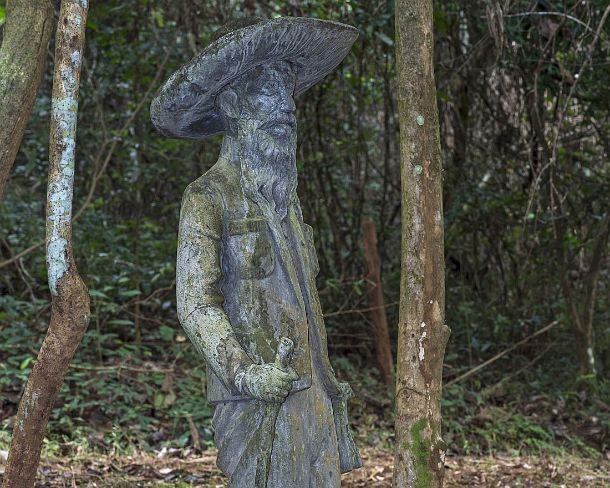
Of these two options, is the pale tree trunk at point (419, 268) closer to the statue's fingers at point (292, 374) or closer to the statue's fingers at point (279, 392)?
the statue's fingers at point (292, 374)

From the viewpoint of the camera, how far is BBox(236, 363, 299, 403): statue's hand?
2980 mm

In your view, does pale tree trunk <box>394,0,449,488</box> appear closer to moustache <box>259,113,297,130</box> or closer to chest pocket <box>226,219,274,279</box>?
moustache <box>259,113,297,130</box>

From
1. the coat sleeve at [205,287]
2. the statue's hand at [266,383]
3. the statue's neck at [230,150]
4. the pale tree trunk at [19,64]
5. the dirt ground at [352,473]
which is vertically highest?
the pale tree trunk at [19,64]

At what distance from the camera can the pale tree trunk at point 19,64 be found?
472 centimetres

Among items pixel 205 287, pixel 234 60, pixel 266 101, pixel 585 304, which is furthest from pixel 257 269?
pixel 585 304

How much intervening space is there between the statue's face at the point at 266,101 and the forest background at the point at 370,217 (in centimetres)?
428

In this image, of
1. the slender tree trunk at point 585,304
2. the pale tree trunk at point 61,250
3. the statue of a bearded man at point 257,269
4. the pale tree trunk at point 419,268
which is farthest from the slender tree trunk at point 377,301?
the statue of a bearded man at point 257,269


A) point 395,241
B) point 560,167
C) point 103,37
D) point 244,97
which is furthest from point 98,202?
point 244,97

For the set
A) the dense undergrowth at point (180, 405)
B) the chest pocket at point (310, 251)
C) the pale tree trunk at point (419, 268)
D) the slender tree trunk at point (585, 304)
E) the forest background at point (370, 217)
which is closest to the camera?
the chest pocket at point (310, 251)

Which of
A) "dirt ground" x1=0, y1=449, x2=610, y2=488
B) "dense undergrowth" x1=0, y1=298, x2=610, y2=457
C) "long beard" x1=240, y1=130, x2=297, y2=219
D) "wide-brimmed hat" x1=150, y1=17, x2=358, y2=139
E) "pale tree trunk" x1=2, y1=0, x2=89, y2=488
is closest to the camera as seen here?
"wide-brimmed hat" x1=150, y1=17, x2=358, y2=139

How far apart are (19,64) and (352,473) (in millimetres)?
3784

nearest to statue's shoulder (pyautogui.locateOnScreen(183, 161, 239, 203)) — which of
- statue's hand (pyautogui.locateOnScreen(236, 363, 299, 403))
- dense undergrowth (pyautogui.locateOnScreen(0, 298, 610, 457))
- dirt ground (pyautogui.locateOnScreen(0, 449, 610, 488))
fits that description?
statue's hand (pyautogui.locateOnScreen(236, 363, 299, 403))

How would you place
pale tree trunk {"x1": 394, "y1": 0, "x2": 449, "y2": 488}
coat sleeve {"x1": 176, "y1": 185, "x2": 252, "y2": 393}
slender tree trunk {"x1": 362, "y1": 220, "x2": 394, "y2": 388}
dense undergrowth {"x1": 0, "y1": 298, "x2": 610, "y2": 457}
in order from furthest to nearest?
slender tree trunk {"x1": 362, "y1": 220, "x2": 394, "y2": 388} → dense undergrowth {"x1": 0, "y1": 298, "x2": 610, "y2": 457} → pale tree trunk {"x1": 394, "y1": 0, "x2": 449, "y2": 488} → coat sleeve {"x1": 176, "y1": 185, "x2": 252, "y2": 393}

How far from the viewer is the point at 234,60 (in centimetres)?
327
